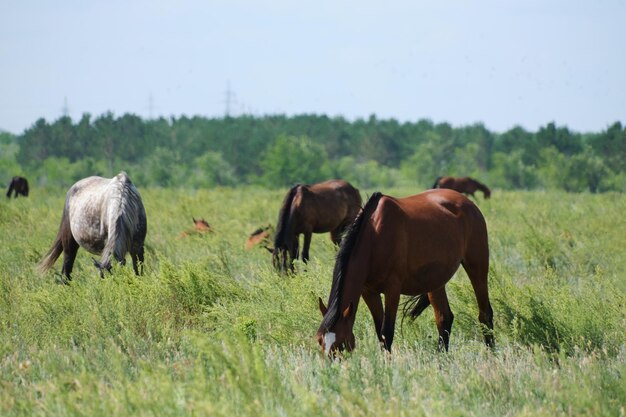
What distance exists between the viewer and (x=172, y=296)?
8.38 metres

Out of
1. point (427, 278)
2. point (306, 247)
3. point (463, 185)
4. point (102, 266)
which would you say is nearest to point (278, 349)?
point (427, 278)

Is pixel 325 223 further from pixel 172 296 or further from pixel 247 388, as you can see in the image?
pixel 247 388

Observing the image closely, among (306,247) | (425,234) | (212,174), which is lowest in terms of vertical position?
(212,174)

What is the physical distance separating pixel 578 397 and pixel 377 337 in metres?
2.67

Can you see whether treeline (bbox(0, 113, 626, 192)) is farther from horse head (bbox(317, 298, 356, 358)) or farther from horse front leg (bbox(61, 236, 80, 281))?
horse head (bbox(317, 298, 356, 358))

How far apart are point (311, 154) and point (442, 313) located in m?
68.7

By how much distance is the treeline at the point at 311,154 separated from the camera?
6525 cm

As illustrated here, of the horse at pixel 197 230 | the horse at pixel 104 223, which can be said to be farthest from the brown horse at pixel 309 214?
the horse at pixel 104 223

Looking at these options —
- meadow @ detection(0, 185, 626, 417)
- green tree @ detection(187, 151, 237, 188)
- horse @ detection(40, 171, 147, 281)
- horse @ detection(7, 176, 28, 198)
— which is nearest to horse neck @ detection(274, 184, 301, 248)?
meadow @ detection(0, 185, 626, 417)

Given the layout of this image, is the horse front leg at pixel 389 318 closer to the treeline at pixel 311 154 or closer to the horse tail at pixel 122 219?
the horse tail at pixel 122 219

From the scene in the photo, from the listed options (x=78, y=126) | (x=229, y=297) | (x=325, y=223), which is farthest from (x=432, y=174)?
(x=229, y=297)

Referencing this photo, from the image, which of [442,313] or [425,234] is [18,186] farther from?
[425,234]

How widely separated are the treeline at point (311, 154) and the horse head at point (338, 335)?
54223 millimetres

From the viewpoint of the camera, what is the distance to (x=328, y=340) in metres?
5.67
